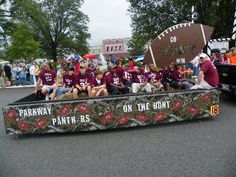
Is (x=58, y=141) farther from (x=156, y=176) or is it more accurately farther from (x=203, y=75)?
(x=203, y=75)

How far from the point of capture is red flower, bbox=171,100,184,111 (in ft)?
24.6

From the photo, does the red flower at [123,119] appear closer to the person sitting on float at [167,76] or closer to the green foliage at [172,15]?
the person sitting on float at [167,76]

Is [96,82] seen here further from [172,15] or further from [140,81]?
[172,15]

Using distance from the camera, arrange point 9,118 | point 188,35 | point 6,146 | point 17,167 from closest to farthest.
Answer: point 17,167, point 6,146, point 9,118, point 188,35

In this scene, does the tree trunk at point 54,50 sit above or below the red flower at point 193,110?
above

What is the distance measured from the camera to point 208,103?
25.2 ft

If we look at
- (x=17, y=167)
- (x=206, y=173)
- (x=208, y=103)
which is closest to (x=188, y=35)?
(x=208, y=103)

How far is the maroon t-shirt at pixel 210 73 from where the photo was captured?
8.41 meters

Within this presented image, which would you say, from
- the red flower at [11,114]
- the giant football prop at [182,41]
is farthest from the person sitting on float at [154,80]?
the red flower at [11,114]

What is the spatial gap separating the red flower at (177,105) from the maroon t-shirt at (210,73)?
140 cm

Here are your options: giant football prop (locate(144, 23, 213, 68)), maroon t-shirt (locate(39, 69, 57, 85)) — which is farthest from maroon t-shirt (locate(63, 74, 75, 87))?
Result: giant football prop (locate(144, 23, 213, 68))

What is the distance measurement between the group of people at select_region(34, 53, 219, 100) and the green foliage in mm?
16894

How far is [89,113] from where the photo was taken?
7152 millimetres

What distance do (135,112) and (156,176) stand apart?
9.72 ft
